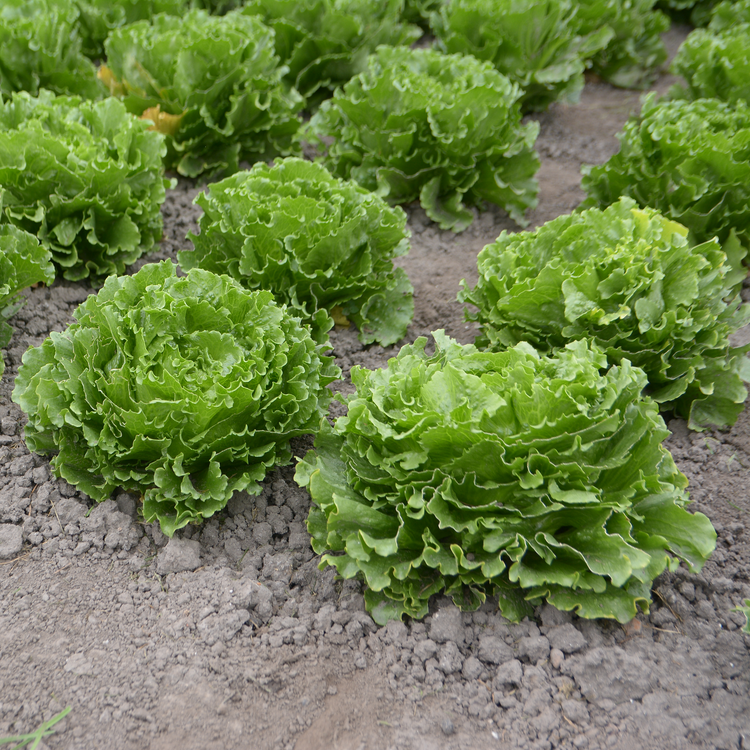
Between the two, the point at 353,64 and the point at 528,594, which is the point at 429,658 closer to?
the point at 528,594

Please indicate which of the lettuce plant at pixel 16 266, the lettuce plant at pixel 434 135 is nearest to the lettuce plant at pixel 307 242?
the lettuce plant at pixel 16 266

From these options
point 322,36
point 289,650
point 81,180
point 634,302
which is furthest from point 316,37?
point 289,650

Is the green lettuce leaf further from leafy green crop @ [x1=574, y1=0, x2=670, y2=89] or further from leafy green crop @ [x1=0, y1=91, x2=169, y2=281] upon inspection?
leafy green crop @ [x1=574, y1=0, x2=670, y2=89]

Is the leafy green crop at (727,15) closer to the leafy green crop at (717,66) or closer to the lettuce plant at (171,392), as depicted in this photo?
the leafy green crop at (717,66)

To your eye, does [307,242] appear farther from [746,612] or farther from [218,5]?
[218,5]

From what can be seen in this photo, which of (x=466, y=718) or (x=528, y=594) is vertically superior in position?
(x=528, y=594)

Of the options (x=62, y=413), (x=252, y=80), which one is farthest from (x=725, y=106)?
(x=62, y=413)
